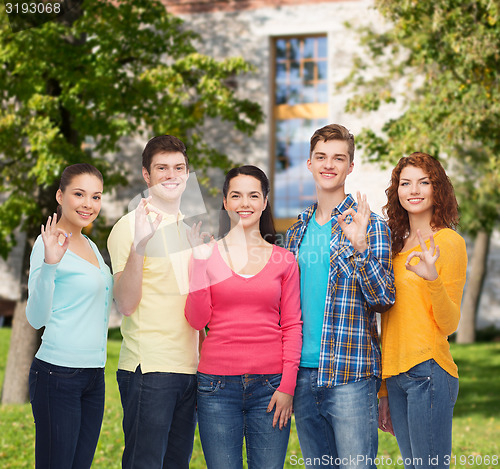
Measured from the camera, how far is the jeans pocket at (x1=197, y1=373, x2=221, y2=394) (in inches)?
117

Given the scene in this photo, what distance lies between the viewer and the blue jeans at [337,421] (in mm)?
2961

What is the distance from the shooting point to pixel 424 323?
123 inches

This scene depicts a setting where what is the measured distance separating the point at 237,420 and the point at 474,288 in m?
16.1

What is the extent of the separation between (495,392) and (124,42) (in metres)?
9.93

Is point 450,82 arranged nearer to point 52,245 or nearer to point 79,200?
point 79,200

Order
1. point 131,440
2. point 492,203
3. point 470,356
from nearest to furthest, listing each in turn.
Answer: point 131,440 < point 492,203 < point 470,356

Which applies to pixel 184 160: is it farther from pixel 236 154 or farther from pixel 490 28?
pixel 236 154

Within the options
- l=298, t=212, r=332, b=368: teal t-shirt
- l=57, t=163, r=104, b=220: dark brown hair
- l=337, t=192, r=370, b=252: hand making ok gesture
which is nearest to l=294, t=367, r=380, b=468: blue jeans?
l=298, t=212, r=332, b=368: teal t-shirt

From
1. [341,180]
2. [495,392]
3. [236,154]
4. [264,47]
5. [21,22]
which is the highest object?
[264,47]

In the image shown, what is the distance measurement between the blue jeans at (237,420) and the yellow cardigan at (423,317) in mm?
637

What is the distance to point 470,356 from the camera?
15766 millimetres

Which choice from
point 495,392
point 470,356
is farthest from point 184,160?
point 470,356

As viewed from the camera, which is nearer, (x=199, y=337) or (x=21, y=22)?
(x=199, y=337)

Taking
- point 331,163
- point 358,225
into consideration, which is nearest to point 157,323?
point 358,225
